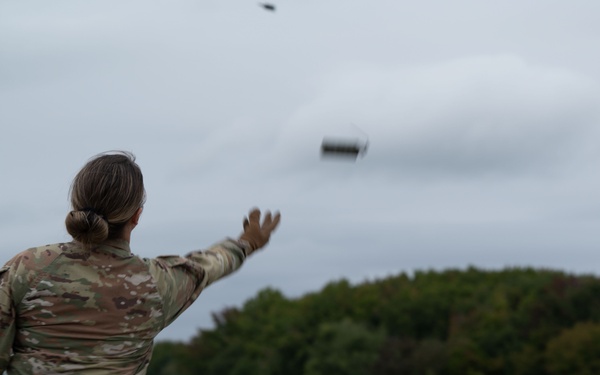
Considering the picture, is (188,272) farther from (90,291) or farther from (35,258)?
(35,258)

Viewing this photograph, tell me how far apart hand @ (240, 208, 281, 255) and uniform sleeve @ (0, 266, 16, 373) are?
1.30 m

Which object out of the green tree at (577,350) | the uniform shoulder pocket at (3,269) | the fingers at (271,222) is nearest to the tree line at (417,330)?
the green tree at (577,350)

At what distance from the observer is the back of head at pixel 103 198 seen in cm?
621

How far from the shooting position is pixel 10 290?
244 inches

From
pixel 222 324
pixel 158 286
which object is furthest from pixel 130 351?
pixel 222 324

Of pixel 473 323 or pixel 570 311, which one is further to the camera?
pixel 473 323

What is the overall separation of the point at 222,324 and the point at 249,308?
7.41 meters

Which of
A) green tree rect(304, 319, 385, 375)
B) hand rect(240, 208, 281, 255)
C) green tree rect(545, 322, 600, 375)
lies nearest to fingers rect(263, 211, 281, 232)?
hand rect(240, 208, 281, 255)

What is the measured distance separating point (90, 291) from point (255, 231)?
3.29 ft

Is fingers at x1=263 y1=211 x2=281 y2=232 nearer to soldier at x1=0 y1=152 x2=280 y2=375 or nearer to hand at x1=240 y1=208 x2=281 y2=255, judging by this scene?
hand at x1=240 y1=208 x2=281 y2=255

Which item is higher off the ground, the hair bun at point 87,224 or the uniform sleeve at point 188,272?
the hair bun at point 87,224

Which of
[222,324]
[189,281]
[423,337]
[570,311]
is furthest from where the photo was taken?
[222,324]

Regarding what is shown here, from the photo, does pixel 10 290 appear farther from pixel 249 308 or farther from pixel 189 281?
pixel 249 308

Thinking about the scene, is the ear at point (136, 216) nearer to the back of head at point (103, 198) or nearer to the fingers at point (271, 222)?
the back of head at point (103, 198)
